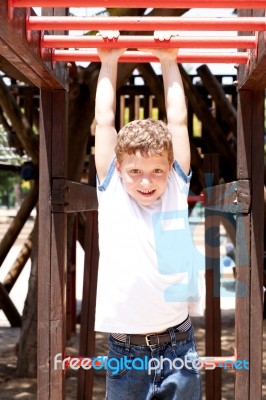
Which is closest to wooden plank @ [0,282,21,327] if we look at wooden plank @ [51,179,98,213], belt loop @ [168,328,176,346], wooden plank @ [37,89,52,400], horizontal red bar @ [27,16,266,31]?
wooden plank @ [51,179,98,213]

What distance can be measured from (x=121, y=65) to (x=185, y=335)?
336 cm

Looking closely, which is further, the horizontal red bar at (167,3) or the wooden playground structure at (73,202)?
the wooden playground structure at (73,202)

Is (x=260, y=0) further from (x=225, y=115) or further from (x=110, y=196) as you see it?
(x=225, y=115)

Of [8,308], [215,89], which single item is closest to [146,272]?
[215,89]

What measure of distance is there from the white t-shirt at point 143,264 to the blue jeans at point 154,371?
0.24 feet

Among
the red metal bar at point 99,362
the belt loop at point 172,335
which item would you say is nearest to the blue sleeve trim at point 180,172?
the belt loop at point 172,335

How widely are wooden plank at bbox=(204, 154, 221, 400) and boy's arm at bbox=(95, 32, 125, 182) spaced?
6.11ft

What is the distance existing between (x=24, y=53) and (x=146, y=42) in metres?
0.43

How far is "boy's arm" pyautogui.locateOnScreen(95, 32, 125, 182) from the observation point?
2279mm

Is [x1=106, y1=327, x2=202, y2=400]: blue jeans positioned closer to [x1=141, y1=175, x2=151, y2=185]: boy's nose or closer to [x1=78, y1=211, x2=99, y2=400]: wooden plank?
[x1=141, y1=175, x2=151, y2=185]: boy's nose

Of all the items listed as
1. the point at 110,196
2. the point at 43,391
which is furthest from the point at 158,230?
the point at 43,391

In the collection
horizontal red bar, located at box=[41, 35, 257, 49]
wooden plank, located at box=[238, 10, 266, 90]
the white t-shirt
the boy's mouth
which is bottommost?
the white t-shirt

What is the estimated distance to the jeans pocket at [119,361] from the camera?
2.17m

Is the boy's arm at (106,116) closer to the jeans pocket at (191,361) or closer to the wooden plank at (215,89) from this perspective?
the jeans pocket at (191,361)
